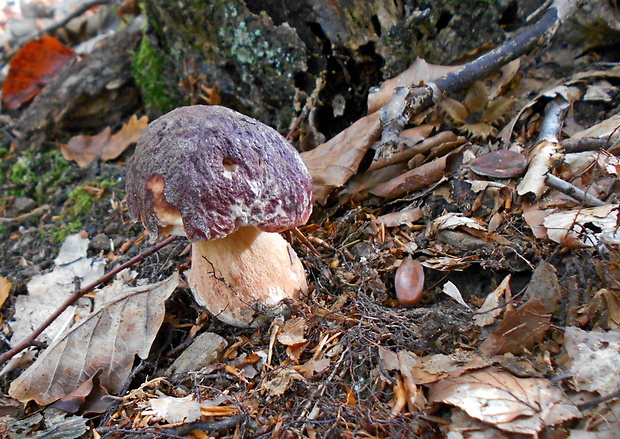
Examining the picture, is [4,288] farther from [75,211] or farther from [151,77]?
[151,77]

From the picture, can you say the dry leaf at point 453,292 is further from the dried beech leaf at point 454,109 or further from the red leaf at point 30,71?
the red leaf at point 30,71

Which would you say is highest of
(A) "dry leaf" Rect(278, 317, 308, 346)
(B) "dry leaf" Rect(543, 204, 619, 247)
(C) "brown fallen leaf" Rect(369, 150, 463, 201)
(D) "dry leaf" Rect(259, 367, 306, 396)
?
(C) "brown fallen leaf" Rect(369, 150, 463, 201)

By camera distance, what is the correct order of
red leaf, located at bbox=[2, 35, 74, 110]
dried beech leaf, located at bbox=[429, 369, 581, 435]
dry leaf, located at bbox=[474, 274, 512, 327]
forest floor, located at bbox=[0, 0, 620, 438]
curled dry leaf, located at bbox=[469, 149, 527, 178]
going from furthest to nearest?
red leaf, located at bbox=[2, 35, 74, 110]
curled dry leaf, located at bbox=[469, 149, 527, 178]
dry leaf, located at bbox=[474, 274, 512, 327]
forest floor, located at bbox=[0, 0, 620, 438]
dried beech leaf, located at bbox=[429, 369, 581, 435]

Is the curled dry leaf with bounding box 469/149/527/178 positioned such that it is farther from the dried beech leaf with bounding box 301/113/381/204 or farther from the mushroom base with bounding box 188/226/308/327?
the mushroom base with bounding box 188/226/308/327

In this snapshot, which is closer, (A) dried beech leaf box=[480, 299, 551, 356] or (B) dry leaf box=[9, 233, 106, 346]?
(A) dried beech leaf box=[480, 299, 551, 356]

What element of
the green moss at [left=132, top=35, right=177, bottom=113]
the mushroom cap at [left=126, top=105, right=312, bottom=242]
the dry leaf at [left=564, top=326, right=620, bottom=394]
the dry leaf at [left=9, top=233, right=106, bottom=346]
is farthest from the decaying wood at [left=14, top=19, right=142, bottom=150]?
the dry leaf at [left=564, top=326, right=620, bottom=394]

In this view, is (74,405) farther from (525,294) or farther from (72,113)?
(72,113)

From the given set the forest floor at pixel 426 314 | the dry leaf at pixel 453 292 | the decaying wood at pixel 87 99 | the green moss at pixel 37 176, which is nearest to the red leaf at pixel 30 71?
the decaying wood at pixel 87 99

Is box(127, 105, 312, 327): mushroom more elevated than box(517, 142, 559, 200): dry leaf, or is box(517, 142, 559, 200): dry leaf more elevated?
box(127, 105, 312, 327): mushroom
